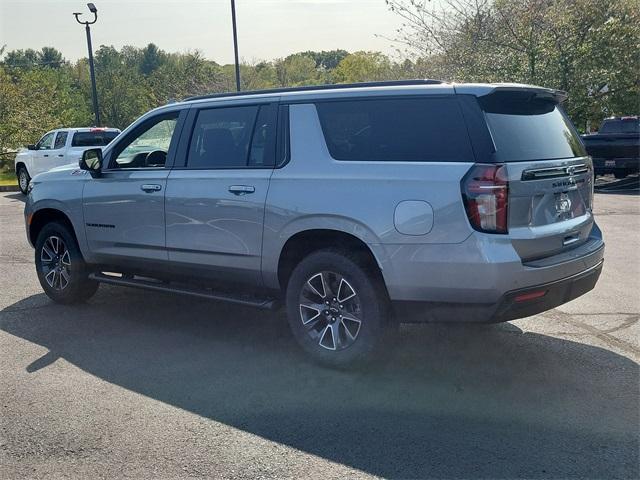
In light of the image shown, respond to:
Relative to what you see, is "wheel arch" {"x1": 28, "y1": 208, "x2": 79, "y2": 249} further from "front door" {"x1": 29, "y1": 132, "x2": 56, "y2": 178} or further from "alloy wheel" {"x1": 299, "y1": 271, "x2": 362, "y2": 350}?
"front door" {"x1": 29, "y1": 132, "x2": 56, "y2": 178}

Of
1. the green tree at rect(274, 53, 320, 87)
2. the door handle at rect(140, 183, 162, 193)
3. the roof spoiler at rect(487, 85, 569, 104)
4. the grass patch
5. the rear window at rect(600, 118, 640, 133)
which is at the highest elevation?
the green tree at rect(274, 53, 320, 87)

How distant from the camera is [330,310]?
4.83 m

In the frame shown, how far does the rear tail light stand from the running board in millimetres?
1771

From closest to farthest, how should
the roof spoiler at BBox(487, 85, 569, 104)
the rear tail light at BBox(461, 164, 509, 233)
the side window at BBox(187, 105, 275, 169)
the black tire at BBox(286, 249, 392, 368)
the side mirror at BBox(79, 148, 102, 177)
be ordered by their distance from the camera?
the rear tail light at BBox(461, 164, 509, 233)
the roof spoiler at BBox(487, 85, 569, 104)
the black tire at BBox(286, 249, 392, 368)
the side window at BBox(187, 105, 275, 169)
the side mirror at BBox(79, 148, 102, 177)

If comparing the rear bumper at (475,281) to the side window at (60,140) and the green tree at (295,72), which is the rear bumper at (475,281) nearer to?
the side window at (60,140)

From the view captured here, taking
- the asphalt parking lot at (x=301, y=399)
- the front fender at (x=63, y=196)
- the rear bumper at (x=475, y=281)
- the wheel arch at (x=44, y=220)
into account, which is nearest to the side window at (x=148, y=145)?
the front fender at (x=63, y=196)

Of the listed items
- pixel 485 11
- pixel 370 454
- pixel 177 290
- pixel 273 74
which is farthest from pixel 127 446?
pixel 273 74

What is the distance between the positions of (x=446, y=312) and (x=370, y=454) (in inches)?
45.4

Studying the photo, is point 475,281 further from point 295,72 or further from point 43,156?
point 295,72

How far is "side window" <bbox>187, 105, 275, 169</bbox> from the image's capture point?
5.21 meters

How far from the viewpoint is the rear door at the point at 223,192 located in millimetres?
5125

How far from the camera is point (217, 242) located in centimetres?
533

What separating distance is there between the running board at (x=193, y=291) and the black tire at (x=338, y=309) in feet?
0.70

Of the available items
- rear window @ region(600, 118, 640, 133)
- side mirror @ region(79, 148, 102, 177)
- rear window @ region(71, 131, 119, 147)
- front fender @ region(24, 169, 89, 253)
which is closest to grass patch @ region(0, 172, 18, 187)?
rear window @ region(71, 131, 119, 147)
